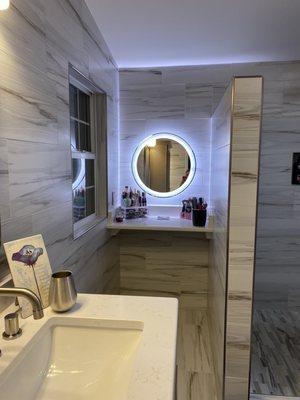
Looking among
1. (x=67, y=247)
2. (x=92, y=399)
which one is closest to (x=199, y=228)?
(x=67, y=247)

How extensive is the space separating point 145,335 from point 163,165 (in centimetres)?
221

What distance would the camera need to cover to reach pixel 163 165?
3.03 metres

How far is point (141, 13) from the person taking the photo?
78.1 inches

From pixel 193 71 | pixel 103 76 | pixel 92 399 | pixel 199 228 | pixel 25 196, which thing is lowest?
pixel 92 399

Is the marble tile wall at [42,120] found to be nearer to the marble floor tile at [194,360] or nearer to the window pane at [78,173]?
the window pane at [78,173]

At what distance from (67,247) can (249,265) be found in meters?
0.99

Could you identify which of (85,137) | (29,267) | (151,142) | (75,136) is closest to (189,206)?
(151,142)

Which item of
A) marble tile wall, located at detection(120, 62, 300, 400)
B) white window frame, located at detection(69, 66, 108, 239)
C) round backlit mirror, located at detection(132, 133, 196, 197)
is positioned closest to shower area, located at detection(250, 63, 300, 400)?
marble tile wall, located at detection(120, 62, 300, 400)

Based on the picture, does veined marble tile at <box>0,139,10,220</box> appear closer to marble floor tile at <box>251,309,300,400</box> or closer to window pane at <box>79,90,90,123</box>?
window pane at <box>79,90,90,123</box>

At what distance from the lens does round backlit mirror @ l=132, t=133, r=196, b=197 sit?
2986mm

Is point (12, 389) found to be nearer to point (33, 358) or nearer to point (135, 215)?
point (33, 358)

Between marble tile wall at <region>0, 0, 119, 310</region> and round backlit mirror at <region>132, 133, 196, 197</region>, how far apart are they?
3.45 feet

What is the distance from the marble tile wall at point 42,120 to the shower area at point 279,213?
167 centimetres

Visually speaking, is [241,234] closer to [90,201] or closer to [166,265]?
[90,201]
